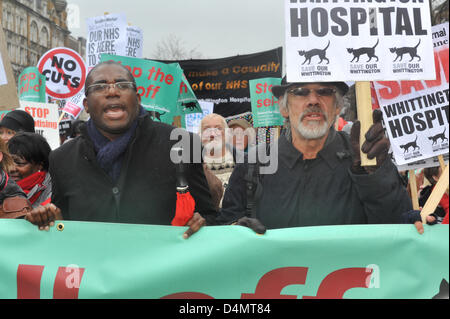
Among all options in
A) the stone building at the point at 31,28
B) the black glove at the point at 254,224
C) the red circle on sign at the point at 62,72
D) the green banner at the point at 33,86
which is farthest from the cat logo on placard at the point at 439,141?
the stone building at the point at 31,28

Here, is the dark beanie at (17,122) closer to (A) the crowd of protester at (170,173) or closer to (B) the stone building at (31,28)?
(A) the crowd of protester at (170,173)

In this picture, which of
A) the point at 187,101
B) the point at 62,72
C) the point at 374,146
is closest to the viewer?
the point at 374,146

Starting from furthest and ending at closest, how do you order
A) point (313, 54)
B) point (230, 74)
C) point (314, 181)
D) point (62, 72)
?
1. point (230, 74)
2. point (62, 72)
3. point (314, 181)
4. point (313, 54)

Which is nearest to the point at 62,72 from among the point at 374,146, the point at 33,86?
the point at 33,86

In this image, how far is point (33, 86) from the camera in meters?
7.72

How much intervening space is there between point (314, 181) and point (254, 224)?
0.47 metres

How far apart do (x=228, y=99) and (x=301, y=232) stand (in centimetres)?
629

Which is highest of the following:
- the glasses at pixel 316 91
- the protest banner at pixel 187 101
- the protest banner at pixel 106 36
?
the protest banner at pixel 106 36

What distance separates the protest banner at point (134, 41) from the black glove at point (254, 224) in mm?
6863

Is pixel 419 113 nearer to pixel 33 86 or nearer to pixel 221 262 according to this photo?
pixel 221 262

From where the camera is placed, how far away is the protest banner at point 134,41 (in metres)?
9.10

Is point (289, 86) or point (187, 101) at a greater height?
point (187, 101)

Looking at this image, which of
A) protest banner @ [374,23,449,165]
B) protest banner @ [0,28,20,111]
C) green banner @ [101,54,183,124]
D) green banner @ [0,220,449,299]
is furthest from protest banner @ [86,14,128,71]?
green banner @ [0,220,449,299]

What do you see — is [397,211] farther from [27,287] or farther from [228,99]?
[228,99]
